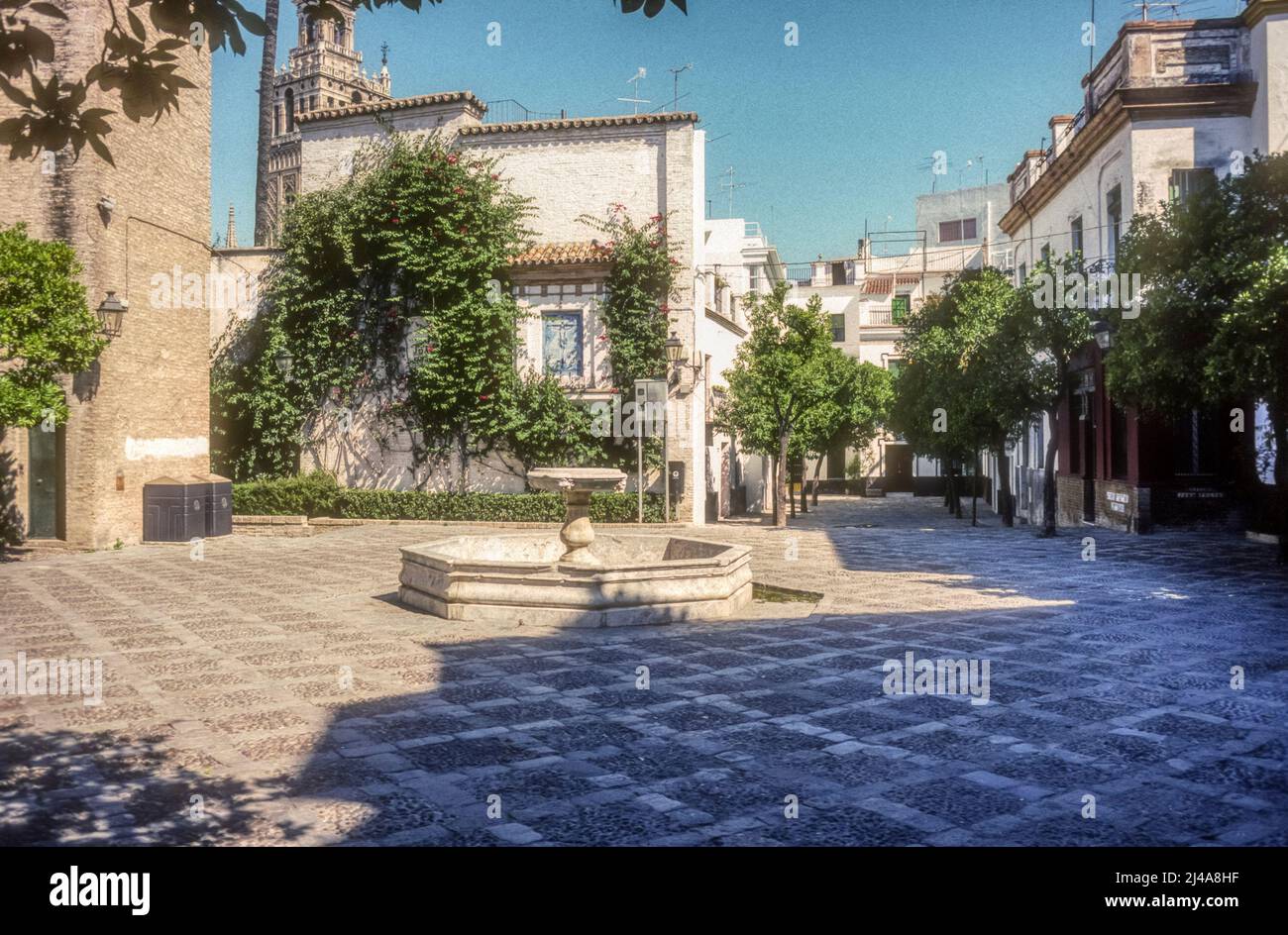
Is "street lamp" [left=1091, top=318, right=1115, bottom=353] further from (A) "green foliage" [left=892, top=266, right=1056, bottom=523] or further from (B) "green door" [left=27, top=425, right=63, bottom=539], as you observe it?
(B) "green door" [left=27, top=425, right=63, bottom=539]

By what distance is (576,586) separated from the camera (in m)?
10.0

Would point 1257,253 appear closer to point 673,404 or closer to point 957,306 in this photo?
point 673,404

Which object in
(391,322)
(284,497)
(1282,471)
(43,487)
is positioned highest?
(391,322)

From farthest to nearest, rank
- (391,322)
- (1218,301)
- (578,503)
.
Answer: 1. (391,322)
2. (1218,301)
3. (578,503)

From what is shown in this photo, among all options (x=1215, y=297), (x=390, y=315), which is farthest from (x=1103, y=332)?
(x=390, y=315)

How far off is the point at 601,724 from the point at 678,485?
16453mm

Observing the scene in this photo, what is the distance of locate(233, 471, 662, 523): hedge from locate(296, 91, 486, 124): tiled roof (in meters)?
9.52

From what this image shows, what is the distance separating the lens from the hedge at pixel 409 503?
22.4 m

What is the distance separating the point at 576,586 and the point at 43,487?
43.7 ft

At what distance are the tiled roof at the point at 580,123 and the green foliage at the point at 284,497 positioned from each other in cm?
963

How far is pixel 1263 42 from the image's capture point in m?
17.1

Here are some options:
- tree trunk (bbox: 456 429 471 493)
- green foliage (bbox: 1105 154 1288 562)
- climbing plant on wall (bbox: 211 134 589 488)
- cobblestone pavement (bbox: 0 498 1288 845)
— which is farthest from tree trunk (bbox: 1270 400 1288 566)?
tree trunk (bbox: 456 429 471 493)

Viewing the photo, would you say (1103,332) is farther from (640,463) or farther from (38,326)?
(38,326)

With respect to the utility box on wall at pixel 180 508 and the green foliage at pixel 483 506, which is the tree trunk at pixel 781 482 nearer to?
the green foliage at pixel 483 506
